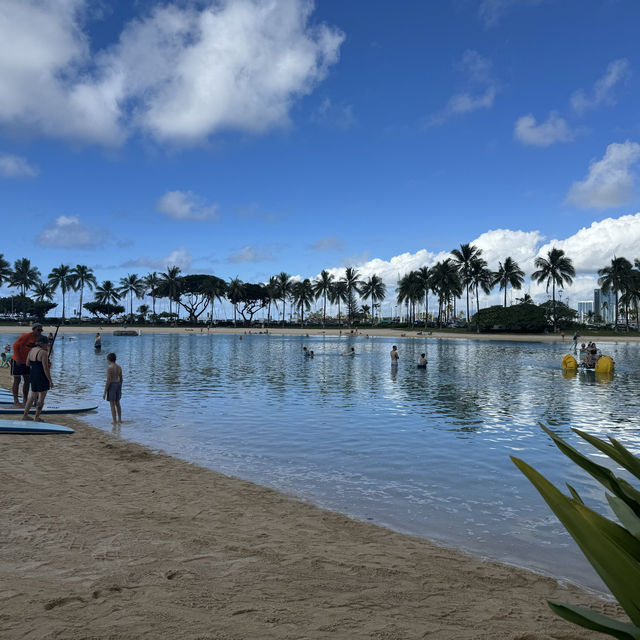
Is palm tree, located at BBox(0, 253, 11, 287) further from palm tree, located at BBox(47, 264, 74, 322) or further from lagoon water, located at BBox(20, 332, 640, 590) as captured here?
lagoon water, located at BBox(20, 332, 640, 590)

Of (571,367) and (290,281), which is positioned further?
(290,281)

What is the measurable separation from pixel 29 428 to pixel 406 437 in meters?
9.28

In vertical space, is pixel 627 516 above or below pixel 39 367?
above

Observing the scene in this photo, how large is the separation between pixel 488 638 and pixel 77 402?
58.7 feet

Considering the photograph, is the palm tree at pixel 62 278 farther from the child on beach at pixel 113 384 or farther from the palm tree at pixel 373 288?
the child on beach at pixel 113 384

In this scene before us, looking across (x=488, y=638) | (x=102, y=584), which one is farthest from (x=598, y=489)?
(x=102, y=584)

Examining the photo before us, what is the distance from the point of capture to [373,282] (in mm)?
120062

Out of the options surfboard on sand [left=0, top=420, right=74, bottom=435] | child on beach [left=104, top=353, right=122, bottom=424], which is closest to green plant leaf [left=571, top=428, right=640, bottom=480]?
surfboard on sand [left=0, top=420, right=74, bottom=435]

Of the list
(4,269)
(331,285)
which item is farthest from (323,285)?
(4,269)

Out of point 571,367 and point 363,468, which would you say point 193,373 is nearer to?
point 363,468

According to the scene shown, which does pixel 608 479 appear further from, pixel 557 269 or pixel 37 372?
pixel 557 269

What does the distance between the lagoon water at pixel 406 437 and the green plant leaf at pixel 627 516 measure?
495cm

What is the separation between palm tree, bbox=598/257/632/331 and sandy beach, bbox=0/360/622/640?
9737 cm

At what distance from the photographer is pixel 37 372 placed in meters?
12.5
